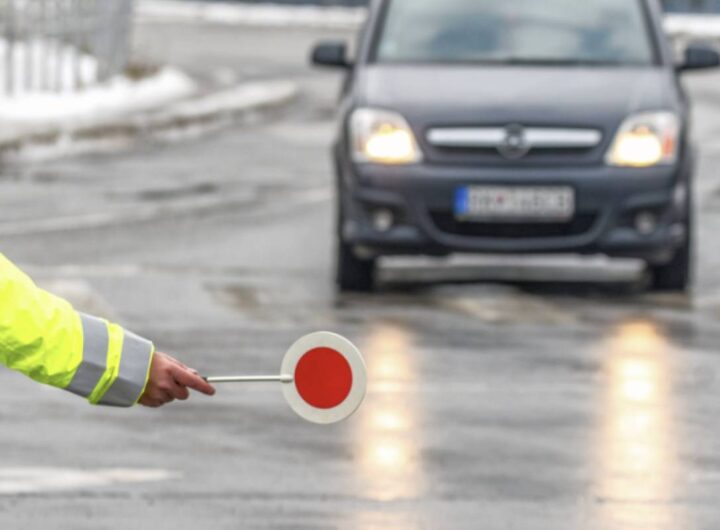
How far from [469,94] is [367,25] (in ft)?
3.98

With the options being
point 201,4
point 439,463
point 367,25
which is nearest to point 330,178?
point 367,25

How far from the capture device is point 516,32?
14562 mm

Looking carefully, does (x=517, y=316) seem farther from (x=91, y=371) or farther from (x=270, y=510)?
(x=91, y=371)

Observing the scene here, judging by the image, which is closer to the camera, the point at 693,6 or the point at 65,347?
Result: the point at 65,347

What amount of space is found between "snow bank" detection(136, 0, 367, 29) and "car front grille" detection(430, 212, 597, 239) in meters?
47.5

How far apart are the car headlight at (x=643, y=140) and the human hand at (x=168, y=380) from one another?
8.65 meters

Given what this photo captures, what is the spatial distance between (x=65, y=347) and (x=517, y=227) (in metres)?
8.88

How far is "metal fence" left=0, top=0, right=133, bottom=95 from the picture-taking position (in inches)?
1112

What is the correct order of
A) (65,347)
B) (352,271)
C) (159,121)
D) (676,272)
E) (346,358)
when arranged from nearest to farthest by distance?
(65,347) → (346,358) → (352,271) → (676,272) → (159,121)

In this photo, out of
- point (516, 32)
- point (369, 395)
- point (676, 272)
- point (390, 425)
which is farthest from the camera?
point (516, 32)

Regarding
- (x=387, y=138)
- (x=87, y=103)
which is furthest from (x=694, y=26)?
(x=387, y=138)

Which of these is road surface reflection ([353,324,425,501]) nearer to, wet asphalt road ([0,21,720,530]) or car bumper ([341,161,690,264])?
wet asphalt road ([0,21,720,530])

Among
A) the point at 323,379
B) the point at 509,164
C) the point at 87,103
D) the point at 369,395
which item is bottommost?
the point at 87,103

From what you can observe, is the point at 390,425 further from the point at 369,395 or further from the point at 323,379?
the point at 323,379
